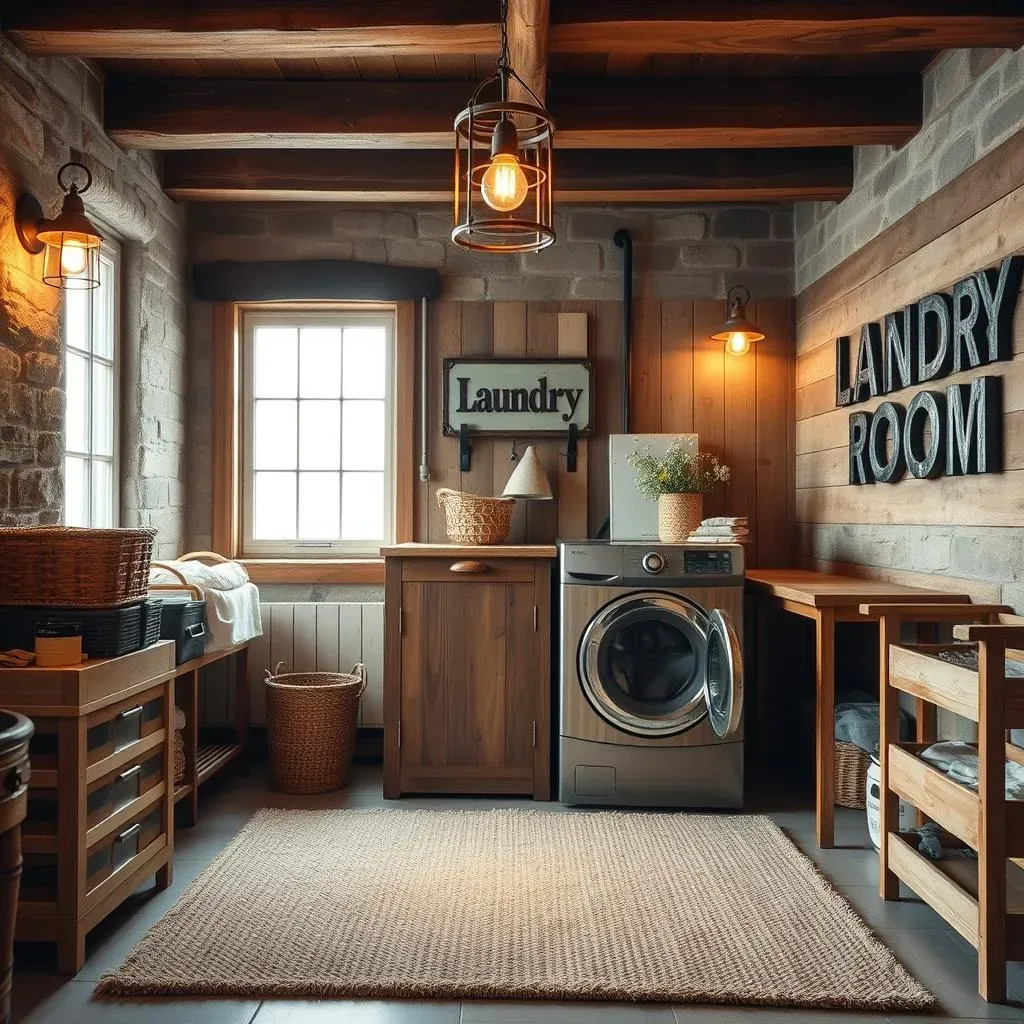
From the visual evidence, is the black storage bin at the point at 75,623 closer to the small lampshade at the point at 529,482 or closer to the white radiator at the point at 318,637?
the white radiator at the point at 318,637

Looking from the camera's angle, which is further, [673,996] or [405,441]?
[405,441]

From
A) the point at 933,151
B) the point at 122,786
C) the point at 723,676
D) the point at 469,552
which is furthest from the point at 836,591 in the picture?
the point at 122,786

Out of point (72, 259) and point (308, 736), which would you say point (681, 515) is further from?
point (72, 259)

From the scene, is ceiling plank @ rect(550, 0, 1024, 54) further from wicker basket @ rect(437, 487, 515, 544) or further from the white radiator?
the white radiator

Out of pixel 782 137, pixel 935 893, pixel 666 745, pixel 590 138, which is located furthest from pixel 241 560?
pixel 935 893

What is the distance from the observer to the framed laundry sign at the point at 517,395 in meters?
4.14

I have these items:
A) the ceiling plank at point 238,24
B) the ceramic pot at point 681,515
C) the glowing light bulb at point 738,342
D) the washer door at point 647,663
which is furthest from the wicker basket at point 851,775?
the ceiling plank at point 238,24

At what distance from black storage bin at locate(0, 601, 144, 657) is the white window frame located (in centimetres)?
193

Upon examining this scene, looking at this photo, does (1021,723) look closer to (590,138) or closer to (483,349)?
(590,138)

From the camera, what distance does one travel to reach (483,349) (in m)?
4.18

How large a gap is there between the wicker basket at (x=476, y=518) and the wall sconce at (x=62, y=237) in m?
1.49

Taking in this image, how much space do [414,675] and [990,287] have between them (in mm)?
2229

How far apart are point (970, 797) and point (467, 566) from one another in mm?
1860

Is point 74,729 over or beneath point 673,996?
over
